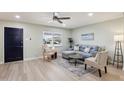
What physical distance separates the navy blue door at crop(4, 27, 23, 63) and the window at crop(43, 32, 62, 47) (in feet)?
5.57

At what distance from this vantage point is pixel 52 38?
705 centimetres

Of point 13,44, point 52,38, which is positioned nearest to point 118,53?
point 52,38

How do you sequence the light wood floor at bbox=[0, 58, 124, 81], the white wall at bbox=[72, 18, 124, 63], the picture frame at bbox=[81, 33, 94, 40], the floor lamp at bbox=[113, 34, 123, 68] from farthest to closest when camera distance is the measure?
the picture frame at bbox=[81, 33, 94, 40] < the white wall at bbox=[72, 18, 124, 63] < the floor lamp at bbox=[113, 34, 123, 68] < the light wood floor at bbox=[0, 58, 124, 81]

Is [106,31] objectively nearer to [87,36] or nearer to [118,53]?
[118,53]

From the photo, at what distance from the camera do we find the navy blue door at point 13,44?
16.4 feet

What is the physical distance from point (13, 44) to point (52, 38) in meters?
2.76

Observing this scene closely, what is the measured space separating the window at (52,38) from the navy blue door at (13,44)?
5.57ft

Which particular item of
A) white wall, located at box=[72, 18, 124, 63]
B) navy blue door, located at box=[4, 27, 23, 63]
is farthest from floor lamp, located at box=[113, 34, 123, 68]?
navy blue door, located at box=[4, 27, 23, 63]

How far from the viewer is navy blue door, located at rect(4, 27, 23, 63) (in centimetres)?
500

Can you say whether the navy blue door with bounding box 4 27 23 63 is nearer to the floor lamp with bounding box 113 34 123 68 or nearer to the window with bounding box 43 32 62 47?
the window with bounding box 43 32 62 47

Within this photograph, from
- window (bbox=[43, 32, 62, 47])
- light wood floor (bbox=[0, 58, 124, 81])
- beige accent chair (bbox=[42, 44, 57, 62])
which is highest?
window (bbox=[43, 32, 62, 47])

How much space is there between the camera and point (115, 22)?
4.57 m
